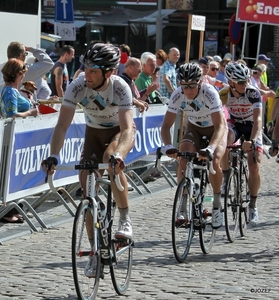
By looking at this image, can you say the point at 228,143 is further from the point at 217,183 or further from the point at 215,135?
the point at 215,135

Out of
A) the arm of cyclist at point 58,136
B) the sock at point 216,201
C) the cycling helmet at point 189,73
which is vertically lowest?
the sock at point 216,201

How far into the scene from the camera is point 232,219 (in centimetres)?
1086

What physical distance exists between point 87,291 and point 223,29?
30.8 meters

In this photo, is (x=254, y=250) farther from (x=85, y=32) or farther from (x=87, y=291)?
(x=85, y=32)

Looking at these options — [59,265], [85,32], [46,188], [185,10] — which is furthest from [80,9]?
[59,265]

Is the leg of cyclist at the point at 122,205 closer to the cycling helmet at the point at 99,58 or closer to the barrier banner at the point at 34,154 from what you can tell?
the cycling helmet at the point at 99,58

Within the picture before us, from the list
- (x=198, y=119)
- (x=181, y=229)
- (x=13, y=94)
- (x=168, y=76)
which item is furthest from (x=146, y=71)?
(x=181, y=229)

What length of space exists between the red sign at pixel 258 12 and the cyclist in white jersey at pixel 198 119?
14278 mm

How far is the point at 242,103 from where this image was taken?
37.1 ft

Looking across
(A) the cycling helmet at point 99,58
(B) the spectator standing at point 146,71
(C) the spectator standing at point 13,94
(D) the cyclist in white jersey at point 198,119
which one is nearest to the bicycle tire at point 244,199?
(D) the cyclist in white jersey at point 198,119

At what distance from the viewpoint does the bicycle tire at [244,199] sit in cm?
1078

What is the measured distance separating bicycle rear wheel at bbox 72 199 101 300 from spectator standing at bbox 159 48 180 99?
33.5 ft

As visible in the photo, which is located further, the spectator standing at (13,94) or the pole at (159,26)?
the pole at (159,26)

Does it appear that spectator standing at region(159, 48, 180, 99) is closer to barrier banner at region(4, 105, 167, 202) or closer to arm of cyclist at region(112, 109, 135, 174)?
barrier banner at region(4, 105, 167, 202)
